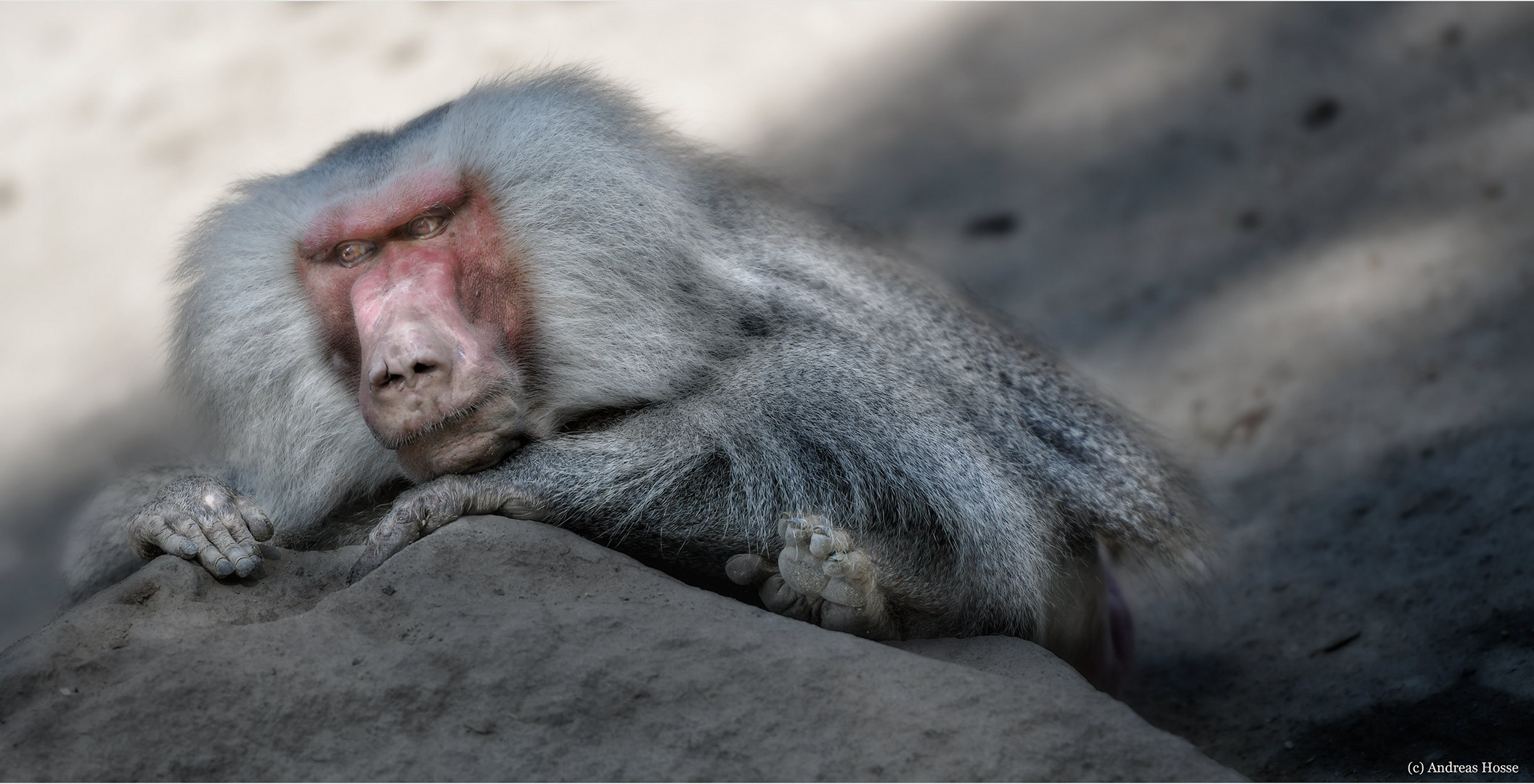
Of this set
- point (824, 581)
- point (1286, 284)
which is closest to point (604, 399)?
point (824, 581)

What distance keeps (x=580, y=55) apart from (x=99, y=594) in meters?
3.63

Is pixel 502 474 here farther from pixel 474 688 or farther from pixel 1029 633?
pixel 1029 633

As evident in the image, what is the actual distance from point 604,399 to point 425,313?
0.41 meters

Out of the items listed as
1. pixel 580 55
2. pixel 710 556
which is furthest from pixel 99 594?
pixel 580 55

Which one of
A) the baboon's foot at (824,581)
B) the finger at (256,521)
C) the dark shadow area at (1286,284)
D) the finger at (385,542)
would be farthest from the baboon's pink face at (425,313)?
the dark shadow area at (1286,284)

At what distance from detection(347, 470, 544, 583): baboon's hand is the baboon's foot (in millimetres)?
472

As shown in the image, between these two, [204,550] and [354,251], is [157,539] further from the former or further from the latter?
[354,251]

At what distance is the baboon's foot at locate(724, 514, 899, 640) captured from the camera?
221cm

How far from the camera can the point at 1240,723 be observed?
9.90 feet

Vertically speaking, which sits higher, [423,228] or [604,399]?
[423,228]

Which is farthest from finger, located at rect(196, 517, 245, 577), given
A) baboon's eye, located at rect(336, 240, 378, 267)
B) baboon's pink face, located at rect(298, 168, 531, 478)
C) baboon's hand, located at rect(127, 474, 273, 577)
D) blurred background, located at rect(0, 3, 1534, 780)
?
blurred background, located at rect(0, 3, 1534, 780)

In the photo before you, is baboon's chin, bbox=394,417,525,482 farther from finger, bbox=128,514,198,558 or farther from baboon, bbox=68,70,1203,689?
finger, bbox=128,514,198,558

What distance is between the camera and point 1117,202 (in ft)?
16.8

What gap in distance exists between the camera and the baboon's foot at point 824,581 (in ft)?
7.25
